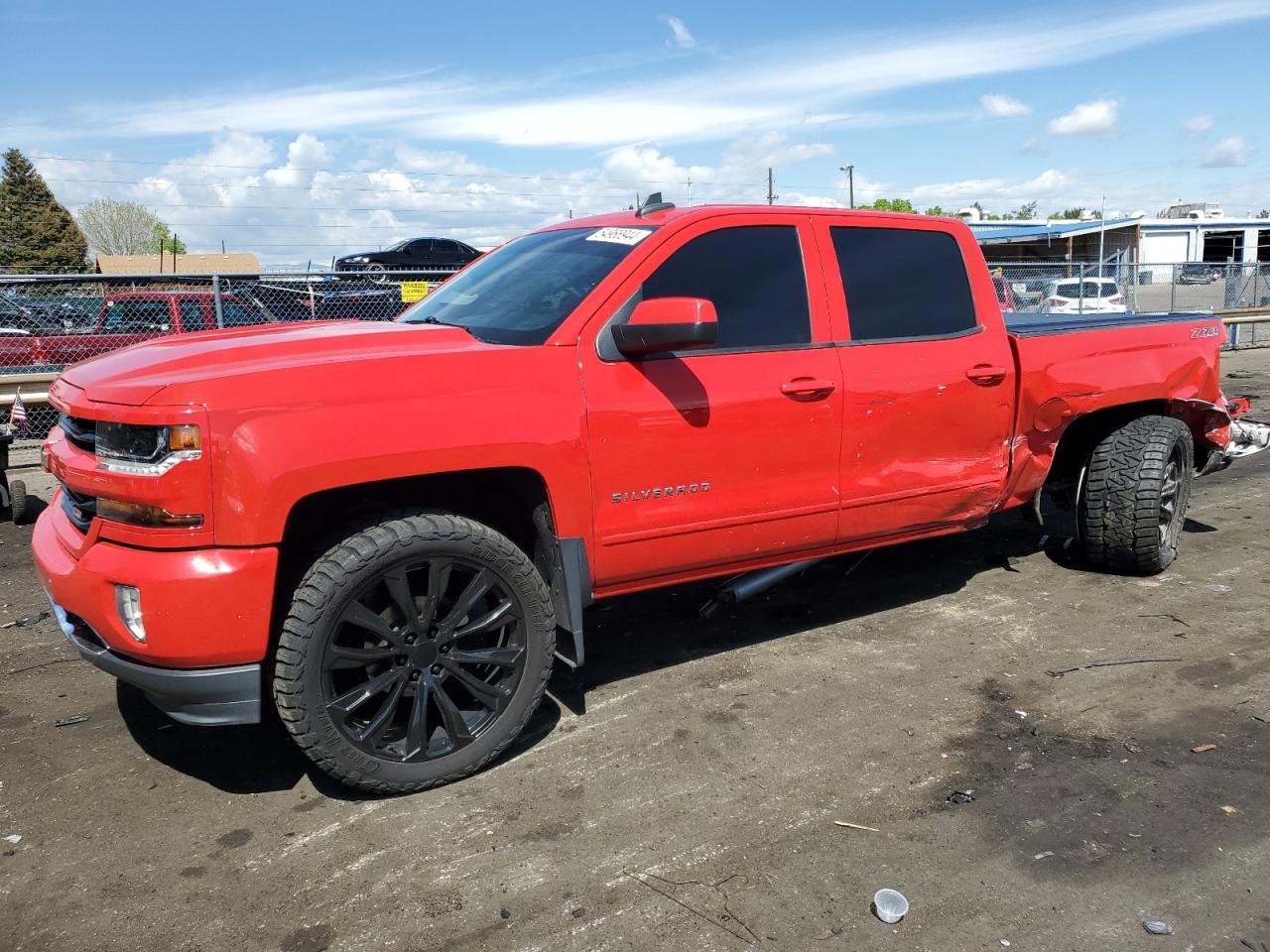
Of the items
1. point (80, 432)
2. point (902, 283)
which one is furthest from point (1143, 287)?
point (80, 432)

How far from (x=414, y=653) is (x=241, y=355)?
3.64ft

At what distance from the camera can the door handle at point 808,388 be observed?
381 centimetres

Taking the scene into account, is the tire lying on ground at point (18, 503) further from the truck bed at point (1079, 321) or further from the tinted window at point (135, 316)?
the truck bed at point (1079, 321)

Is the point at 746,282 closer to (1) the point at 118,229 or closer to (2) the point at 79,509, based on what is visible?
(2) the point at 79,509

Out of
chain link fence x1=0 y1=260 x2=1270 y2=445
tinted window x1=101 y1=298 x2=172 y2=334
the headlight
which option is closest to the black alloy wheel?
the headlight

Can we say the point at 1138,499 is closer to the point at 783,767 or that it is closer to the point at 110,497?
the point at 783,767

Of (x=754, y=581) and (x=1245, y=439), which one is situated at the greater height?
(x=1245, y=439)

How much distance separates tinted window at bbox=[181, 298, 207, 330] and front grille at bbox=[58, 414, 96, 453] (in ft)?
25.3

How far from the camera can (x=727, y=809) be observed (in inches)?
122

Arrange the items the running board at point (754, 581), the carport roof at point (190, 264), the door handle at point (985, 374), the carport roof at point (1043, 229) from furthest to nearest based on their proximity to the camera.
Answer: the carport roof at point (1043, 229)
the carport roof at point (190, 264)
the door handle at point (985, 374)
the running board at point (754, 581)

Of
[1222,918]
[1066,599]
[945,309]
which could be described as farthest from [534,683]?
[1066,599]

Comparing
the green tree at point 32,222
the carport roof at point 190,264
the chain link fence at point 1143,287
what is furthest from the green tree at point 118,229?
the chain link fence at point 1143,287

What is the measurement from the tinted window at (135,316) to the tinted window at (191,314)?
0.17m

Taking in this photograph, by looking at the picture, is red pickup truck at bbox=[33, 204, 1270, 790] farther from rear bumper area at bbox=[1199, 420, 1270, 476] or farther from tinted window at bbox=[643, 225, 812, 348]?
rear bumper area at bbox=[1199, 420, 1270, 476]
